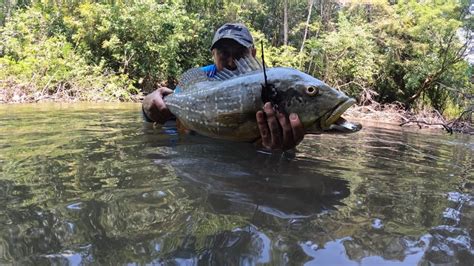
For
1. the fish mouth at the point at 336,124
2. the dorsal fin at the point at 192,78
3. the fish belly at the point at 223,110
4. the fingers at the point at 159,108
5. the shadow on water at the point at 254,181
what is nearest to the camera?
the shadow on water at the point at 254,181

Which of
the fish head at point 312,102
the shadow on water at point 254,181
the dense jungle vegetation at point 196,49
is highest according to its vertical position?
the dense jungle vegetation at point 196,49

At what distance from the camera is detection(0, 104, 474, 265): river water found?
148 cm

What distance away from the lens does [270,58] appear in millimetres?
19109

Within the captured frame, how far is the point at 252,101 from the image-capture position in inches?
110

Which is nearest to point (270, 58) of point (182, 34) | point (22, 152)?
point (182, 34)

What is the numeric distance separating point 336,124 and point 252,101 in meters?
0.59

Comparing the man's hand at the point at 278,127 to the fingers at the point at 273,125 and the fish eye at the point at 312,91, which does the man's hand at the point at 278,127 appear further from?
the fish eye at the point at 312,91

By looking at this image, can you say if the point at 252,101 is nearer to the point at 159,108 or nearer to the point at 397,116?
the point at 159,108

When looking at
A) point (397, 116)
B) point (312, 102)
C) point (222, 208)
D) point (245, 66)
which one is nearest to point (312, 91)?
point (312, 102)

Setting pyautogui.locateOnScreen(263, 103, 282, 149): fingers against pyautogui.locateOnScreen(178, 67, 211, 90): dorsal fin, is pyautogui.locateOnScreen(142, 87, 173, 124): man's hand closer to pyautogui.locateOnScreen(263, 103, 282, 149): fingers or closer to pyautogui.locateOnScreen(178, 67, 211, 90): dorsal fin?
pyautogui.locateOnScreen(178, 67, 211, 90): dorsal fin

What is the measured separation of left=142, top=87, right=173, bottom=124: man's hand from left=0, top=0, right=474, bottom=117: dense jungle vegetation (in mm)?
10882

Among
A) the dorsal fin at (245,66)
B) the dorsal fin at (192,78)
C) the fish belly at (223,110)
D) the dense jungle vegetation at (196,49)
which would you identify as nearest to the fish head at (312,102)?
the fish belly at (223,110)

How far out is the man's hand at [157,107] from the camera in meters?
3.77

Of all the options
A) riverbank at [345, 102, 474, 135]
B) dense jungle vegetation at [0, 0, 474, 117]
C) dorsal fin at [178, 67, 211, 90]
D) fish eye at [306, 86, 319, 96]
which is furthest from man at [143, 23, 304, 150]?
dense jungle vegetation at [0, 0, 474, 117]
